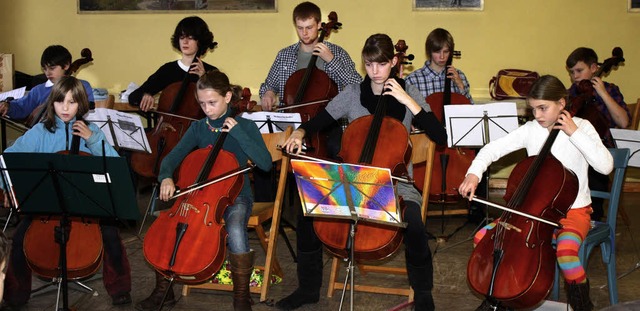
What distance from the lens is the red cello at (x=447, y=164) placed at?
15.4ft

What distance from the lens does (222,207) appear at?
342 cm

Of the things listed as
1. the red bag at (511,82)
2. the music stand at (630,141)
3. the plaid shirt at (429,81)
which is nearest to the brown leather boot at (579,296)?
the music stand at (630,141)

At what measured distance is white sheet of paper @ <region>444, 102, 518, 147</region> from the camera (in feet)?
14.5

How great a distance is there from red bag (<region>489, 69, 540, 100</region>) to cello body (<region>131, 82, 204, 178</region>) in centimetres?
254

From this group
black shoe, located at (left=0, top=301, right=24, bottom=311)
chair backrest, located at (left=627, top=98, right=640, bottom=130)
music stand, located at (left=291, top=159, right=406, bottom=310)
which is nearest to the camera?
music stand, located at (left=291, top=159, right=406, bottom=310)

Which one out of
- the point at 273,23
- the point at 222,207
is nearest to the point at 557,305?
the point at 222,207

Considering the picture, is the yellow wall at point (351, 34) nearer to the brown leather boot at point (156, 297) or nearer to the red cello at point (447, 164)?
the red cello at point (447, 164)

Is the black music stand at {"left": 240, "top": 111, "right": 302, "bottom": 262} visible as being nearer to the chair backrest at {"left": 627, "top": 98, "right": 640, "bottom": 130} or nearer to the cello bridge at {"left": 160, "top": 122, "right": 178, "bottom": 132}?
the cello bridge at {"left": 160, "top": 122, "right": 178, "bottom": 132}

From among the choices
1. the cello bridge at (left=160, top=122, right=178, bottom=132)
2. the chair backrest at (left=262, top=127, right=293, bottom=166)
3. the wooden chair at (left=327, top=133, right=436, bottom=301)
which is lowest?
the wooden chair at (left=327, top=133, right=436, bottom=301)

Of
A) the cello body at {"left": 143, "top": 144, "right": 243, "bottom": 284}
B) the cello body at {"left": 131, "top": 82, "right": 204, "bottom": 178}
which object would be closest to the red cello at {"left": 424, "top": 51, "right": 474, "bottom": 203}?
the cello body at {"left": 131, "top": 82, "right": 204, "bottom": 178}

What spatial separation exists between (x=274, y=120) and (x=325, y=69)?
0.64m

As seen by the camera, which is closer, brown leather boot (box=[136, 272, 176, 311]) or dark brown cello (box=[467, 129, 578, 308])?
dark brown cello (box=[467, 129, 578, 308])

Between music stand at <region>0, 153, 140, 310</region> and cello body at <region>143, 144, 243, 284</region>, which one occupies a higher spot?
music stand at <region>0, 153, 140, 310</region>

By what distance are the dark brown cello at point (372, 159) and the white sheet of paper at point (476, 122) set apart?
3.39 feet
